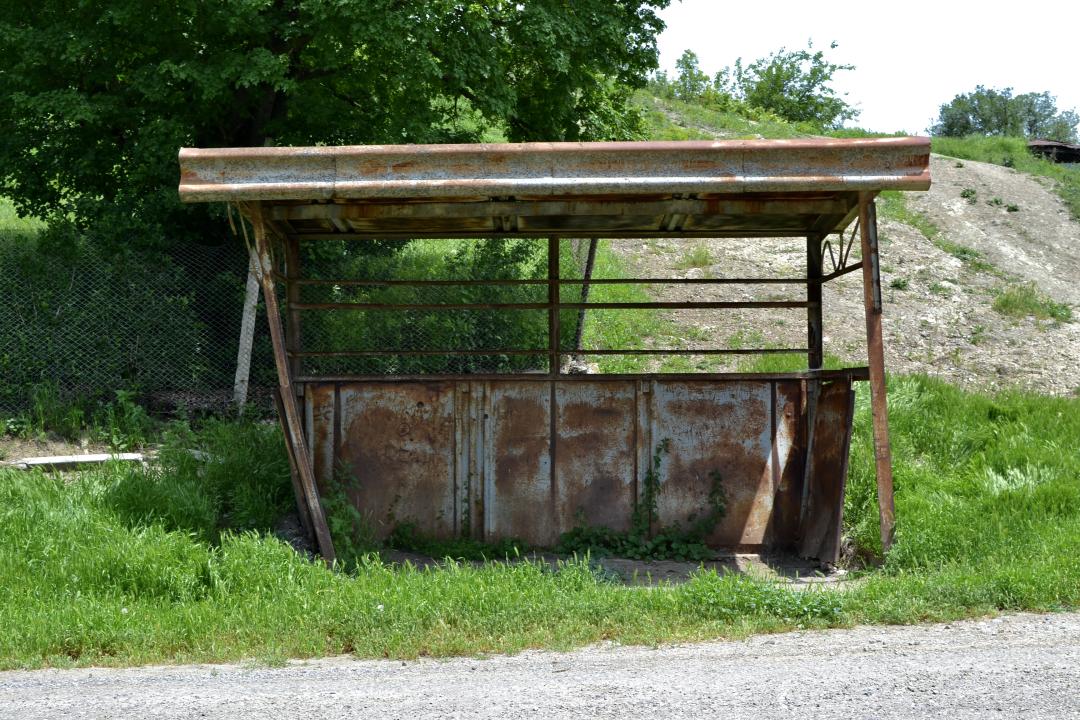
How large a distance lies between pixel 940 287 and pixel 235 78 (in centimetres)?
1356

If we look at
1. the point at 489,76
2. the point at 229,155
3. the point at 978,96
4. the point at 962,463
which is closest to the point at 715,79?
the point at 978,96

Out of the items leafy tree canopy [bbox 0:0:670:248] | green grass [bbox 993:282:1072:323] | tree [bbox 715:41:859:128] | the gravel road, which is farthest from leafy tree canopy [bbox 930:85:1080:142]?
the gravel road

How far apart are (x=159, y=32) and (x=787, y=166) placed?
29.0 feet

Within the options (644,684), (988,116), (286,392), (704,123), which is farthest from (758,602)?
(988,116)

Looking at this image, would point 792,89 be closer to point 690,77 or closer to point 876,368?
point 690,77

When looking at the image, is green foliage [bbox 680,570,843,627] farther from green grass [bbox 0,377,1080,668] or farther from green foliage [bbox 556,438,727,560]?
green foliage [bbox 556,438,727,560]

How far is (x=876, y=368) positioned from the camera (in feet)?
26.7

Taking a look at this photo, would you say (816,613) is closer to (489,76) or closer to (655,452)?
(655,452)

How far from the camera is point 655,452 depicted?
384 inches

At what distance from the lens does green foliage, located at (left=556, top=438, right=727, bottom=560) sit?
940 cm

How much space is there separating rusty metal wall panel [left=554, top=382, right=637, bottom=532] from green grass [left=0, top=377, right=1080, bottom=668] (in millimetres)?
2127

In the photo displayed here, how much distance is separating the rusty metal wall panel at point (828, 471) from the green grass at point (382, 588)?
361 mm

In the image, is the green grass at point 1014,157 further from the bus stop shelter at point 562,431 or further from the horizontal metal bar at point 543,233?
the bus stop shelter at point 562,431

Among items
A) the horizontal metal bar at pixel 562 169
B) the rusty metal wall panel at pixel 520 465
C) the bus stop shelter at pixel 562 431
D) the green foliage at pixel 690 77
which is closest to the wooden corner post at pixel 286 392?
the horizontal metal bar at pixel 562 169
